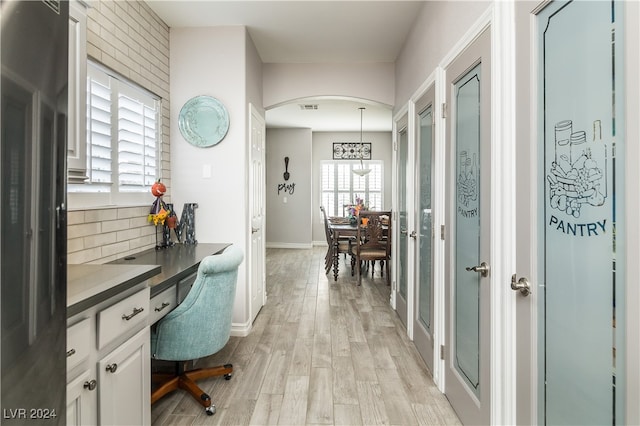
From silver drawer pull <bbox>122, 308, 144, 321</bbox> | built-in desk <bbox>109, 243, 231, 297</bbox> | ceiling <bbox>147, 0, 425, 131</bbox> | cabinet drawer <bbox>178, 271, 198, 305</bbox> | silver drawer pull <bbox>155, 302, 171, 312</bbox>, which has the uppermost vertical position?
ceiling <bbox>147, 0, 425, 131</bbox>

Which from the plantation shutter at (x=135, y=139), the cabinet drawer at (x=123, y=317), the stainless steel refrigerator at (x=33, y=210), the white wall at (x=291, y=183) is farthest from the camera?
the white wall at (x=291, y=183)

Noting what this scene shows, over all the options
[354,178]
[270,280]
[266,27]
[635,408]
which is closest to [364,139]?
[354,178]

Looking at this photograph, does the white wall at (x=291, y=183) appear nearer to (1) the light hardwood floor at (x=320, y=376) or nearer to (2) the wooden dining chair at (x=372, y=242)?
(2) the wooden dining chair at (x=372, y=242)

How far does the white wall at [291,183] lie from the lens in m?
8.44

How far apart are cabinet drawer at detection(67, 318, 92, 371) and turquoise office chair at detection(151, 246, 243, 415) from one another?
0.75 m

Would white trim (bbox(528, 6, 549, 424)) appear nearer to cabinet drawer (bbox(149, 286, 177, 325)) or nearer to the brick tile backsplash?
cabinet drawer (bbox(149, 286, 177, 325))

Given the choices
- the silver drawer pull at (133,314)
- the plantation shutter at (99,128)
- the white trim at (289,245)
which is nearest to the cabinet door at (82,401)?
the silver drawer pull at (133,314)

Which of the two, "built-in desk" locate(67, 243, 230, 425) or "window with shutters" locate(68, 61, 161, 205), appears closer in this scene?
"built-in desk" locate(67, 243, 230, 425)

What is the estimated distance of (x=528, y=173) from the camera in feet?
4.17

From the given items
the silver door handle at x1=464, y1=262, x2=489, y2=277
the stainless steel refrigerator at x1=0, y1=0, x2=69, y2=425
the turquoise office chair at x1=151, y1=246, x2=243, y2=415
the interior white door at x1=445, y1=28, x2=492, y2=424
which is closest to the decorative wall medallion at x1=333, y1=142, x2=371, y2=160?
the interior white door at x1=445, y1=28, x2=492, y2=424

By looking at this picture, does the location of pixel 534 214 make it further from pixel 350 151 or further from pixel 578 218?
pixel 350 151

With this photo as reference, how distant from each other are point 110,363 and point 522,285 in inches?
60.3

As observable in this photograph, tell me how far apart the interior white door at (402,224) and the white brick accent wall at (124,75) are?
88.1 inches

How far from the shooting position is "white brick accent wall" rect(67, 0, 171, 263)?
2.05m
